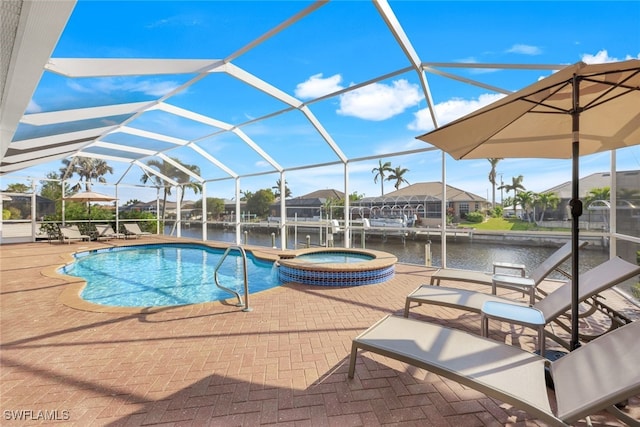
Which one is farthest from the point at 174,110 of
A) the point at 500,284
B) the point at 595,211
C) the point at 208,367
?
the point at 595,211

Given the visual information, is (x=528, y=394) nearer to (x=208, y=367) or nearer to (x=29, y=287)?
(x=208, y=367)

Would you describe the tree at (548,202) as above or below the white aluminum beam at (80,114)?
below

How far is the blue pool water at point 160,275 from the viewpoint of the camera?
5820 mm

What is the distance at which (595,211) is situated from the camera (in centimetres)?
564

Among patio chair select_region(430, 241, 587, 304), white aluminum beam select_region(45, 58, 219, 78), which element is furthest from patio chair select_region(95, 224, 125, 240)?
patio chair select_region(430, 241, 587, 304)

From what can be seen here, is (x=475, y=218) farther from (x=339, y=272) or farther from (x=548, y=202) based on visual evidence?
(x=339, y=272)

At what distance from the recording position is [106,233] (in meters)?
14.1

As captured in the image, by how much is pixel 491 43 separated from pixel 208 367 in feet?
23.0

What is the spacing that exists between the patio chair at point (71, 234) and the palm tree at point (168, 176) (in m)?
3.97

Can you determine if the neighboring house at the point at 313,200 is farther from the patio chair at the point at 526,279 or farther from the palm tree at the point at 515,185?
the patio chair at the point at 526,279

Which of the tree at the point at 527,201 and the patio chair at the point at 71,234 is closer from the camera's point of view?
the patio chair at the point at 71,234

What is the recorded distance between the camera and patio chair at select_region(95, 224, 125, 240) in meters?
14.0

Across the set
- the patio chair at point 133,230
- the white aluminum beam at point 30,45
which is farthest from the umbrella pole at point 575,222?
the patio chair at point 133,230

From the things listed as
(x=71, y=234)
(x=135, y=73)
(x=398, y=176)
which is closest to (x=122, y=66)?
(x=135, y=73)
